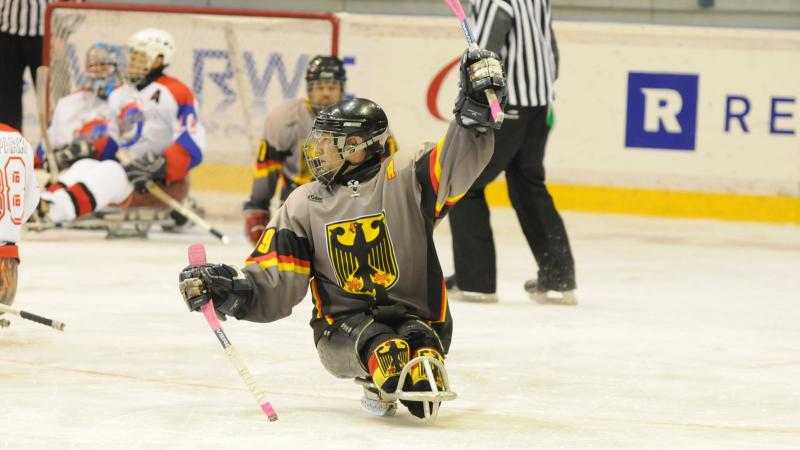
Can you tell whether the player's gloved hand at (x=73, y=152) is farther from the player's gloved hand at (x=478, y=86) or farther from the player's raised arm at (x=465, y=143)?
the player's gloved hand at (x=478, y=86)

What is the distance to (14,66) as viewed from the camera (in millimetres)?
8297

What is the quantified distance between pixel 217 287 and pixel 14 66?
5.23 m

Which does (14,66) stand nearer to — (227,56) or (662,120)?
(227,56)

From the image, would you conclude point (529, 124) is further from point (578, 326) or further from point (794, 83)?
point (794, 83)

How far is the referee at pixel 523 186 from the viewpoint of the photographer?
5656 mm

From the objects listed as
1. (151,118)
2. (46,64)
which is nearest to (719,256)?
(151,118)

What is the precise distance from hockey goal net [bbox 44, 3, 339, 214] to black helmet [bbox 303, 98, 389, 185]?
4678 millimetres

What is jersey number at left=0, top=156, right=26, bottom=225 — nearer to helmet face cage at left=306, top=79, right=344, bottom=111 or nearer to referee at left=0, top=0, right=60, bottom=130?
helmet face cage at left=306, top=79, right=344, bottom=111

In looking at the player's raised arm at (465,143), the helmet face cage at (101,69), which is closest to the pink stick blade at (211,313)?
the player's raised arm at (465,143)

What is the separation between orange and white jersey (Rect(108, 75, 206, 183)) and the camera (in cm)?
759

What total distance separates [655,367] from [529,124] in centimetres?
149

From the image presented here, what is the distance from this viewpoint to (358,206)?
141 inches

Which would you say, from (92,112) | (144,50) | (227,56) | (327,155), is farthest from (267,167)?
(327,155)

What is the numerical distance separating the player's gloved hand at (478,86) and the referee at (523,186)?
2194 millimetres
